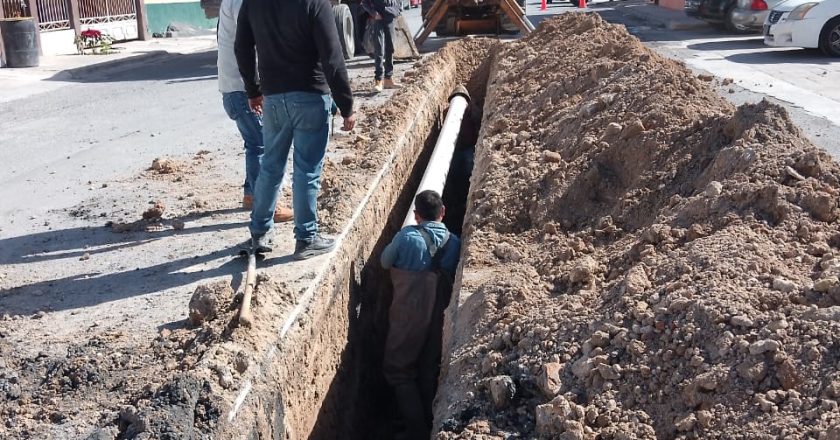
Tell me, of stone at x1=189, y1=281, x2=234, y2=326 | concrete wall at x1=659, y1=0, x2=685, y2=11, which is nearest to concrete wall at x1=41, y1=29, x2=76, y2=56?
stone at x1=189, y1=281, x2=234, y2=326

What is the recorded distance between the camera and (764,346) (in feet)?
→ 9.30

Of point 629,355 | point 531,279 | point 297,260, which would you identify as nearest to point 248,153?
→ point 297,260

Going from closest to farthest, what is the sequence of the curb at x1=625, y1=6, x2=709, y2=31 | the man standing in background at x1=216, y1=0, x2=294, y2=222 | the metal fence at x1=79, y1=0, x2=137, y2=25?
1. the man standing in background at x1=216, y1=0, x2=294, y2=222
2. the curb at x1=625, y1=6, x2=709, y2=31
3. the metal fence at x1=79, y1=0, x2=137, y2=25

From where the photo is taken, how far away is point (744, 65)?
13.7 m

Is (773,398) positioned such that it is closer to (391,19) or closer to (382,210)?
(382,210)

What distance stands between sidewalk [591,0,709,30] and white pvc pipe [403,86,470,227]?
43.9 ft

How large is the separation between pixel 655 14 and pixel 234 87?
2374 centimetres

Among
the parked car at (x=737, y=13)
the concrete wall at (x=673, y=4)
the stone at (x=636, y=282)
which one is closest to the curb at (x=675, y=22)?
the parked car at (x=737, y=13)

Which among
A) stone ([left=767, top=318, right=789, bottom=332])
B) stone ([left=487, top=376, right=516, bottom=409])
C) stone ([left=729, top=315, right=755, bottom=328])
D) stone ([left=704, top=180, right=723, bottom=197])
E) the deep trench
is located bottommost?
the deep trench

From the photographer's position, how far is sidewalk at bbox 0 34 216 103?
15047mm

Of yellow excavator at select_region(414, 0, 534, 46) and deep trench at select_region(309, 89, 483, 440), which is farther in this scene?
yellow excavator at select_region(414, 0, 534, 46)

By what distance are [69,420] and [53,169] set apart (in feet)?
17.8

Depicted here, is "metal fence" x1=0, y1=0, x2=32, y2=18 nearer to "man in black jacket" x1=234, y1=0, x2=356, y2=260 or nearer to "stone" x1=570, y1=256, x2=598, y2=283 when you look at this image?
"man in black jacket" x1=234, y1=0, x2=356, y2=260

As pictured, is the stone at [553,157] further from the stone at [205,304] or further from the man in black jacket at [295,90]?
the stone at [205,304]
